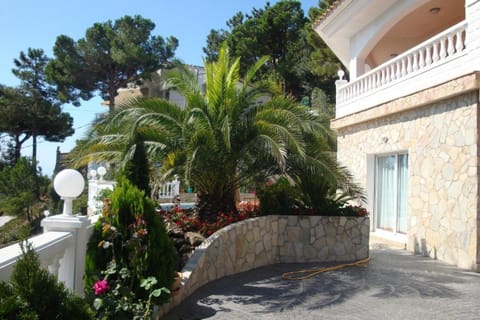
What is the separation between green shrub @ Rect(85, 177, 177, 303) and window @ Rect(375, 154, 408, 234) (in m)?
8.18

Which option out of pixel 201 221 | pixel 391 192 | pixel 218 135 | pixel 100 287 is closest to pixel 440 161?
pixel 391 192

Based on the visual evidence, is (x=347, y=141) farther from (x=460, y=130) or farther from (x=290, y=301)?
(x=290, y=301)

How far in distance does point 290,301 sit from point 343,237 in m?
3.74

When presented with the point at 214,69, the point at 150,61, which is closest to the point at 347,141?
the point at 214,69

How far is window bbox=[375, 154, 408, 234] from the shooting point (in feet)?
38.4

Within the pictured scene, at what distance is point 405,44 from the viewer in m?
16.2

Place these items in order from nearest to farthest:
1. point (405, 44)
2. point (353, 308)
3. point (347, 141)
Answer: point (353, 308)
point (347, 141)
point (405, 44)

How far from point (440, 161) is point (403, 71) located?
9.23ft

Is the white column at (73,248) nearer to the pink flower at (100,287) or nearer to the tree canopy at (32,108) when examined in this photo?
the pink flower at (100,287)

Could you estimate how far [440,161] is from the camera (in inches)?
389

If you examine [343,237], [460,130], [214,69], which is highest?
[214,69]

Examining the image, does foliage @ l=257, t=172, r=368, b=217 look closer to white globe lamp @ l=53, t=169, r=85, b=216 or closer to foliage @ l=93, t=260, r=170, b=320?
foliage @ l=93, t=260, r=170, b=320

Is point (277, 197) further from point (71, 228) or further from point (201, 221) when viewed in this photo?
point (71, 228)

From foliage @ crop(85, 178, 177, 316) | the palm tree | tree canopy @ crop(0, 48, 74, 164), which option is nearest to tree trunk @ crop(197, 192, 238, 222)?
the palm tree
